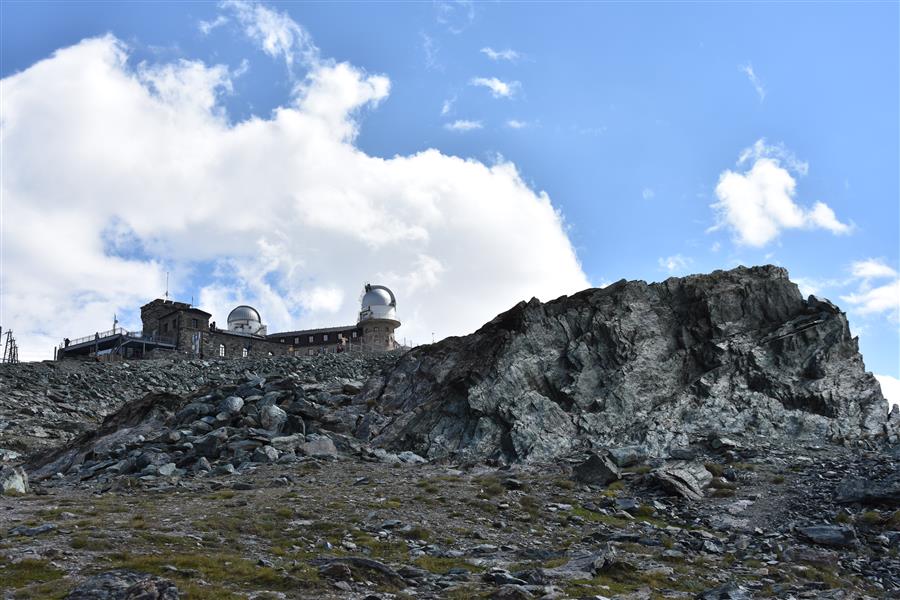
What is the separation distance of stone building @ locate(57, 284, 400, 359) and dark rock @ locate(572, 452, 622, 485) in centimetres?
6901

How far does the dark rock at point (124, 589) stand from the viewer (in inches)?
612

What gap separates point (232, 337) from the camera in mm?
100375

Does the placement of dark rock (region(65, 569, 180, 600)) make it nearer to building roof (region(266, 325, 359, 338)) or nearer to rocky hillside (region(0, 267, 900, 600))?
rocky hillside (region(0, 267, 900, 600))

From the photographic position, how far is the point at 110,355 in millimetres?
91000

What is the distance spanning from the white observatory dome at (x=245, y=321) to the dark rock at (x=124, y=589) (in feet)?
319

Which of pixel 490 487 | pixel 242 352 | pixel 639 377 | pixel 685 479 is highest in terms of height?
pixel 242 352

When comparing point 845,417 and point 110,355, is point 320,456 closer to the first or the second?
point 845,417

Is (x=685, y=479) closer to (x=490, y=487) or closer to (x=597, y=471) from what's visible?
(x=597, y=471)

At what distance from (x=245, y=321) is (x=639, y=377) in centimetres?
8182

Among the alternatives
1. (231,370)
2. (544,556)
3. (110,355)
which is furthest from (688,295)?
(110,355)

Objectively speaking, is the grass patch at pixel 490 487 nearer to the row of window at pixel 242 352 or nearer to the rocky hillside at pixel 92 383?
the rocky hillside at pixel 92 383

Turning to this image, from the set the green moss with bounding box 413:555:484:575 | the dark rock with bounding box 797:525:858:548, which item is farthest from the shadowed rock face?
the green moss with bounding box 413:555:484:575

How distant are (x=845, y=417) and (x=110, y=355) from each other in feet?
260

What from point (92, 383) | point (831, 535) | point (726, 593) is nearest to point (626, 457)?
point (831, 535)
